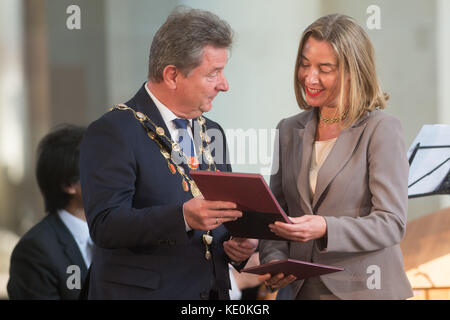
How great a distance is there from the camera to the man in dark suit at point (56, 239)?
11.1 feet

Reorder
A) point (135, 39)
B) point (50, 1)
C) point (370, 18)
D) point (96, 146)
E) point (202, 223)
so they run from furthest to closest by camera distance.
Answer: point (50, 1), point (135, 39), point (370, 18), point (96, 146), point (202, 223)

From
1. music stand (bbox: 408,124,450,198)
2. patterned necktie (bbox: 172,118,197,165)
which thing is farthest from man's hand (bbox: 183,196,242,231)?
music stand (bbox: 408,124,450,198)

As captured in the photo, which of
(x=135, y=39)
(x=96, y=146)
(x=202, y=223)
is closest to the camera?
(x=202, y=223)

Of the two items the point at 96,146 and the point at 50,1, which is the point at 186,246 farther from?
the point at 50,1

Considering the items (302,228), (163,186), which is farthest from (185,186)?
(302,228)

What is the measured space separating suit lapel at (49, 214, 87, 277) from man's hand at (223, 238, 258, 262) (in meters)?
1.24

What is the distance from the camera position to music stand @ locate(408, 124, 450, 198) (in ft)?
9.48

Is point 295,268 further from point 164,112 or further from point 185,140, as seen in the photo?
point 164,112

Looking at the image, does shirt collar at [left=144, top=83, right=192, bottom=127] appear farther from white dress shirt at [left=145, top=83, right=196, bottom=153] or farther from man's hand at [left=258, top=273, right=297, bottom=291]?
man's hand at [left=258, top=273, right=297, bottom=291]

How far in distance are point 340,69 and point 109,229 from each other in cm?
106

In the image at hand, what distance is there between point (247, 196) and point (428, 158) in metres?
1.18

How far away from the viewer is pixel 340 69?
247 cm

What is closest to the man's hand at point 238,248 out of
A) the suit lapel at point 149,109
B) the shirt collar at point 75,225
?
the suit lapel at point 149,109

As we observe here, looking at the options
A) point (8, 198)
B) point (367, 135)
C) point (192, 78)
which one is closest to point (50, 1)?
point (8, 198)
